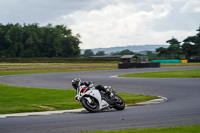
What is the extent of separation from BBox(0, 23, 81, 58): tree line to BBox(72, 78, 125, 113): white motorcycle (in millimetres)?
95950

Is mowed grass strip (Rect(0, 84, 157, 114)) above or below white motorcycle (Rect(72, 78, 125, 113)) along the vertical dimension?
below

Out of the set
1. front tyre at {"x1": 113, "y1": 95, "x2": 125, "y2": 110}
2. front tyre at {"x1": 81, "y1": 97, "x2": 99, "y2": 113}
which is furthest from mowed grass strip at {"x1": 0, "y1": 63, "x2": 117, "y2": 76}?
front tyre at {"x1": 81, "y1": 97, "x2": 99, "y2": 113}

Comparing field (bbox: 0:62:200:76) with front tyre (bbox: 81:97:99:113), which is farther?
field (bbox: 0:62:200:76)

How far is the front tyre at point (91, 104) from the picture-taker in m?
11.3

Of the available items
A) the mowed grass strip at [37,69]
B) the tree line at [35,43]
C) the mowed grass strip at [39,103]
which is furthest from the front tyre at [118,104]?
the tree line at [35,43]

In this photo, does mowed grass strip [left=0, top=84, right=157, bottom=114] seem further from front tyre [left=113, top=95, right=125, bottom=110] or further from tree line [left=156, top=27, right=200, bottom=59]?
tree line [left=156, top=27, right=200, bottom=59]

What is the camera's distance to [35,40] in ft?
377

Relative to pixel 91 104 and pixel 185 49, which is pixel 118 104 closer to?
pixel 91 104

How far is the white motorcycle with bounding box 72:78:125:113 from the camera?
450 inches

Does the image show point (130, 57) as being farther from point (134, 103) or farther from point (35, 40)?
point (134, 103)

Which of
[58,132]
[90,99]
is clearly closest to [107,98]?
[90,99]

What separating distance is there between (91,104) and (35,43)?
4131 inches

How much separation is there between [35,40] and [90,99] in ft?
348

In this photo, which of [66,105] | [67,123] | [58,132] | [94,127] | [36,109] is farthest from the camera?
[66,105]
